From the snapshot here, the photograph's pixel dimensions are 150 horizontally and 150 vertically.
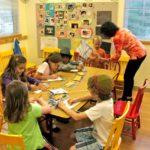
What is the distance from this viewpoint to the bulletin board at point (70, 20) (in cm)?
412

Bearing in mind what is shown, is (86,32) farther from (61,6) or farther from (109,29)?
(109,29)

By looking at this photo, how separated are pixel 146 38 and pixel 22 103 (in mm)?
3112

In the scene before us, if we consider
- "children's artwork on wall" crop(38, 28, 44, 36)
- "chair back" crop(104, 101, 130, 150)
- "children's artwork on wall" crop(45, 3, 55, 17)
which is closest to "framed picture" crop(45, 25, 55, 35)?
"children's artwork on wall" crop(38, 28, 44, 36)

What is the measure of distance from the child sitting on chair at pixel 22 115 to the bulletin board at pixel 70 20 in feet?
9.59

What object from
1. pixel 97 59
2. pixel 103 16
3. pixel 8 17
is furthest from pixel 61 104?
pixel 8 17

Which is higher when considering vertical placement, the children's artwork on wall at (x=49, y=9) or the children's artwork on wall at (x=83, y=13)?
the children's artwork on wall at (x=49, y=9)

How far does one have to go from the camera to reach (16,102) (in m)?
1.48

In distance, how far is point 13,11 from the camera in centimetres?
455

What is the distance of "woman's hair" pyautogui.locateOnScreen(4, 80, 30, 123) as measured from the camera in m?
1.47

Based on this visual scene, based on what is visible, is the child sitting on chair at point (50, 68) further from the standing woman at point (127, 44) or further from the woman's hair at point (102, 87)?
the woman's hair at point (102, 87)

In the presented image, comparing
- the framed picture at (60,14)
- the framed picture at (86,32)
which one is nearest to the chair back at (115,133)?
the framed picture at (86,32)

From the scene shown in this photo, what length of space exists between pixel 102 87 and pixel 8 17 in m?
3.45

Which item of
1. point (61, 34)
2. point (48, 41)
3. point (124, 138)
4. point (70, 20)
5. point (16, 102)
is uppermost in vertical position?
point (70, 20)

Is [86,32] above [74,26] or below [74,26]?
below
